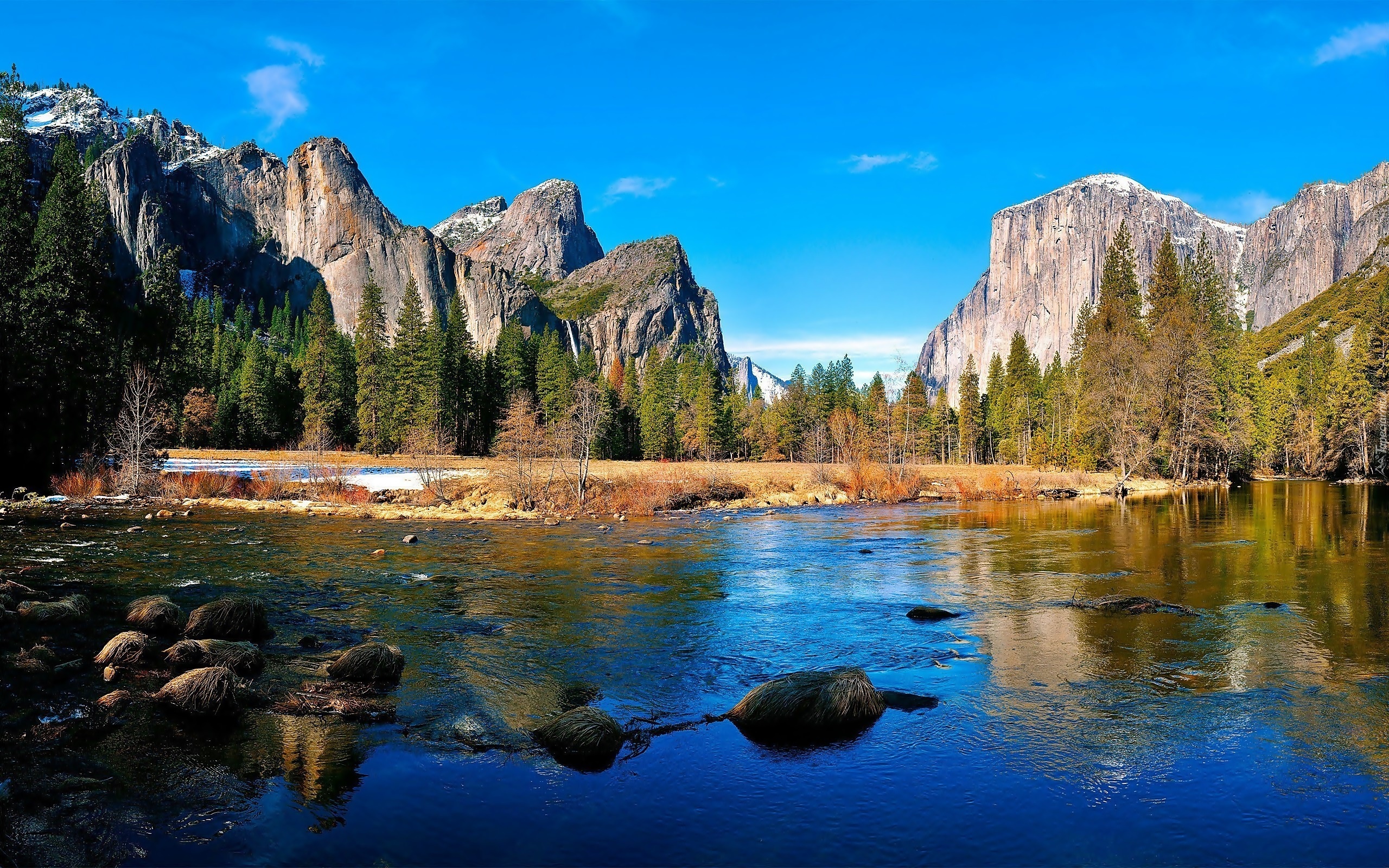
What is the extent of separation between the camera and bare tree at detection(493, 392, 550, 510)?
40688 millimetres

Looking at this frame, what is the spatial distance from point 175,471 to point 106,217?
17.1 m

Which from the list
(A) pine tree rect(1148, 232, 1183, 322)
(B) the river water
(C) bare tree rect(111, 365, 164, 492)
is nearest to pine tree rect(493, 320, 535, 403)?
(C) bare tree rect(111, 365, 164, 492)

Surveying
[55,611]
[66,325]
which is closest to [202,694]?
[55,611]

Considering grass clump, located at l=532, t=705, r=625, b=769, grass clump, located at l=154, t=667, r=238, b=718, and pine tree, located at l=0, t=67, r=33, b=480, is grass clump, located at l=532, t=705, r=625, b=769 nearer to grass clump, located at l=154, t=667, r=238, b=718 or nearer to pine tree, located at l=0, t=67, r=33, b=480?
grass clump, located at l=154, t=667, r=238, b=718

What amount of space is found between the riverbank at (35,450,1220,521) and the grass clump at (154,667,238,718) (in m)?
26.6

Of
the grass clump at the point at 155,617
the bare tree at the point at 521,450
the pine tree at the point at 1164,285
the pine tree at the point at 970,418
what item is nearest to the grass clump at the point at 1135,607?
the grass clump at the point at 155,617

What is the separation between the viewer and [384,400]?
85.1 m

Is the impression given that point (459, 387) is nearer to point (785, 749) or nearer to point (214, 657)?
point (214, 657)

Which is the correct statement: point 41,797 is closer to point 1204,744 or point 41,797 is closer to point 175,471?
point 1204,744

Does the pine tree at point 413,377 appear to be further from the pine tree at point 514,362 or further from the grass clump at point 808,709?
the grass clump at point 808,709

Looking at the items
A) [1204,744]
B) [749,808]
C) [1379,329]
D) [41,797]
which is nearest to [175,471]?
[41,797]

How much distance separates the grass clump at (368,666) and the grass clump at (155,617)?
4157 mm

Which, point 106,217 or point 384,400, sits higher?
point 106,217

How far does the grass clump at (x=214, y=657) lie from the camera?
38.8 feet
